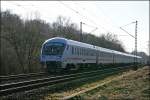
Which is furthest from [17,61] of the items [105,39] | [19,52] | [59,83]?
[105,39]

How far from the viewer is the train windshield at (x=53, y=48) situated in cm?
3128

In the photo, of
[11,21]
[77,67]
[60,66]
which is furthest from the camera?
[11,21]

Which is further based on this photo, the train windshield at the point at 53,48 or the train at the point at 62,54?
the train windshield at the point at 53,48

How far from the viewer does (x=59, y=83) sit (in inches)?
790

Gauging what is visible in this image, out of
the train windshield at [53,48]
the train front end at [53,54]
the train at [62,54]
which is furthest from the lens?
the train windshield at [53,48]

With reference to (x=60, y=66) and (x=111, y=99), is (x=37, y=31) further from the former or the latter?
(x=111, y=99)

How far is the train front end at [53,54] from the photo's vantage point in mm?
30906

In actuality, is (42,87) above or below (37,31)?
below

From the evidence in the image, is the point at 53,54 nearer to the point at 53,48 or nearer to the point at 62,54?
the point at 53,48

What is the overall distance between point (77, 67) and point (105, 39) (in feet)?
183

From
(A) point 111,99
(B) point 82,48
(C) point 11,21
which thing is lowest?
(A) point 111,99

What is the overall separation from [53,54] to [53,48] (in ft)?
1.89

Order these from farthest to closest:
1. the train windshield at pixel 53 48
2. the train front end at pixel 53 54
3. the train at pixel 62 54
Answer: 1. the train windshield at pixel 53 48
2. the train at pixel 62 54
3. the train front end at pixel 53 54

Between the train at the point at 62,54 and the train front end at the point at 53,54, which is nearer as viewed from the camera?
the train front end at the point at 53,54
